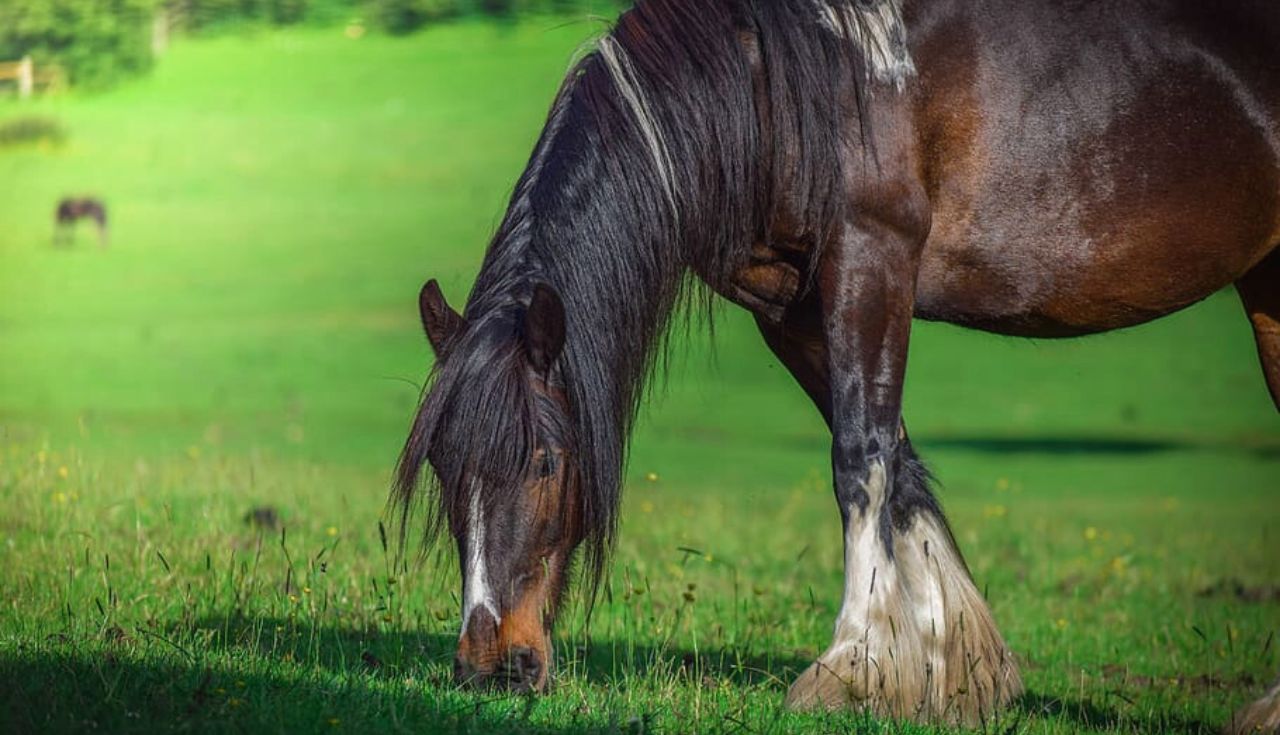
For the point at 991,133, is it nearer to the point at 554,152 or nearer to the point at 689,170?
the point at 689,170

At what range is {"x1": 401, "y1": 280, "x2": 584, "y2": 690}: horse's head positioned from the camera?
194 inches

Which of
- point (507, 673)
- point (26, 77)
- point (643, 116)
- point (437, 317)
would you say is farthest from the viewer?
point (26, 77)

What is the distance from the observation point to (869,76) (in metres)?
5.70

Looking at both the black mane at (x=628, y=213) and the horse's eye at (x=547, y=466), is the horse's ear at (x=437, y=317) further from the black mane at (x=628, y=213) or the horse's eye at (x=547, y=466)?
the horse's eye at (x=547, y=466)

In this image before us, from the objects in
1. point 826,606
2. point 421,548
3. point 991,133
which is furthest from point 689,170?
point 826,606

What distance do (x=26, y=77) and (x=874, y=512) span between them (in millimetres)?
27792

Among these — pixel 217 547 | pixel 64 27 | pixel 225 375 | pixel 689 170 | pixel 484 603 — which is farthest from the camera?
pixel 64 27

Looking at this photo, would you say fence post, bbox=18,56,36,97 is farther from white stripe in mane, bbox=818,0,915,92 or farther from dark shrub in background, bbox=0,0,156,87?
white stripe in mane, bbox=818,0,915,92

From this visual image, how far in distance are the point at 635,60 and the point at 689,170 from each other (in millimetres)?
443

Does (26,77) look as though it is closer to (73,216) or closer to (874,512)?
(73,216)

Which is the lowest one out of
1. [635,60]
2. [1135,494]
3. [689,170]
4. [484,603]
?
[1135,494]

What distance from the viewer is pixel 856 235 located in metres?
5.59

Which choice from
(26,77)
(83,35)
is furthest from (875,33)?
(83,35)

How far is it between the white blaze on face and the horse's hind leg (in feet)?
11.2
